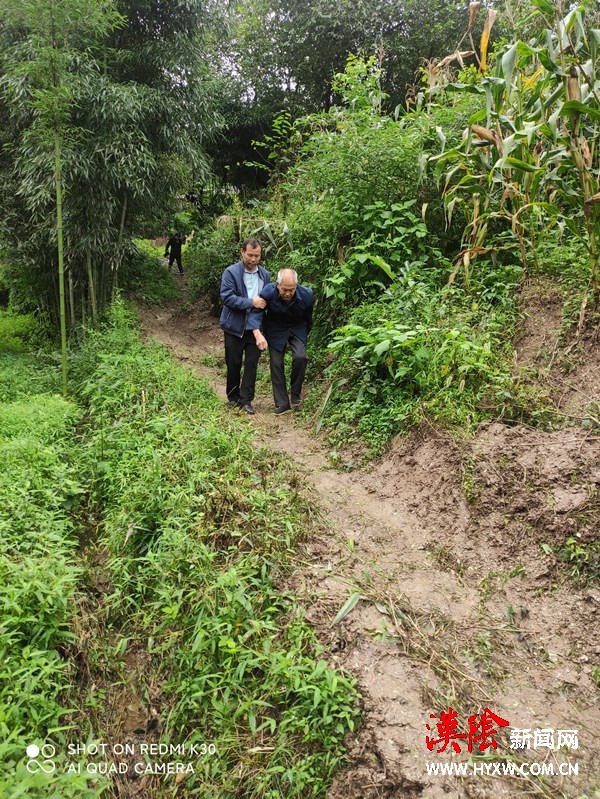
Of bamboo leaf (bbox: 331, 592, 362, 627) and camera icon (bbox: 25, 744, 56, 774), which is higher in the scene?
bamboo leaf (bbox: 331, 592, 362, 627)

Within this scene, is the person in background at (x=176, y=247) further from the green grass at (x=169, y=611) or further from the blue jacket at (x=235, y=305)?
the green grass at (x=169, y=611)

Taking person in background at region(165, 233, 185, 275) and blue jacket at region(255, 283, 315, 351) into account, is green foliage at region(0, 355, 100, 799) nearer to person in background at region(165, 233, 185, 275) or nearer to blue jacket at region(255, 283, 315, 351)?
blue jacket at region(255, 283, 315, 351)

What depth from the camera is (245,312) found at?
4.91 m

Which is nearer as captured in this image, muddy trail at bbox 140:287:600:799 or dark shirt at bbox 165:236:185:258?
muddy trail at bbox 140:287:600:799

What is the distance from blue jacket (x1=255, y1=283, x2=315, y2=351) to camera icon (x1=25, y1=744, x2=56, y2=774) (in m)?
3.53

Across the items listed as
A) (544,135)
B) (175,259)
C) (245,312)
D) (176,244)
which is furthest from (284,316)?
(175,259)

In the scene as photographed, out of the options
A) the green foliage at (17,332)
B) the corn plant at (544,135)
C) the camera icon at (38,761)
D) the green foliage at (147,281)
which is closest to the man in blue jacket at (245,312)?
the corn plant at (544,135)

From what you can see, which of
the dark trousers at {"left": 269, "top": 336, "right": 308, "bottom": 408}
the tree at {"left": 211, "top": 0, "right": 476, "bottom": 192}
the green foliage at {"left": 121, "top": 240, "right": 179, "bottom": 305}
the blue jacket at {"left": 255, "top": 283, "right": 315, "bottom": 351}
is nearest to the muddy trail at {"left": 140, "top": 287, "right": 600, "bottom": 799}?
the dark trousers at {"left": 269, "top": 336, "right": 308, "bottom": 408}

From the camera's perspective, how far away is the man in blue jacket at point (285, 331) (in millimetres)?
4859

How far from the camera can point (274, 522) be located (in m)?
2.91

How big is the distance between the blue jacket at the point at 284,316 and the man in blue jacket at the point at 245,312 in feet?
0.36

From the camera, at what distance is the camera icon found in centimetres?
187

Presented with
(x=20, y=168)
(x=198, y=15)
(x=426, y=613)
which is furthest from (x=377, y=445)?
(x=198, y=15)

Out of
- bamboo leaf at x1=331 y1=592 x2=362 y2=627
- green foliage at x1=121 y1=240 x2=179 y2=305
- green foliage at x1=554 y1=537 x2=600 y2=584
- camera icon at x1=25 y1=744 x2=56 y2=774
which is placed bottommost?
camera icon at x1=25 y1=744 x2=56 y2=774
